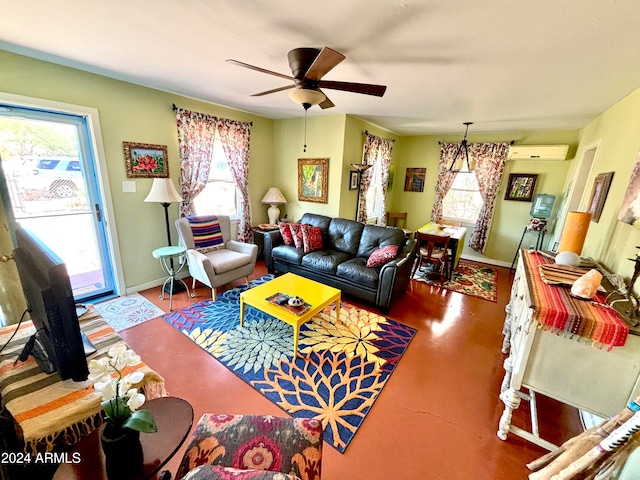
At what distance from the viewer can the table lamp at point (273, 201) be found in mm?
4523

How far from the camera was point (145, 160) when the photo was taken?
3104 mm

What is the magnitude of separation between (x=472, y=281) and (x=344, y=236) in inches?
87.5

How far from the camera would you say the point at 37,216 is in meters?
2.56

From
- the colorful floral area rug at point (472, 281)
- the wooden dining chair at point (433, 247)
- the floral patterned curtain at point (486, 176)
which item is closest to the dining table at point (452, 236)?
the wooden dining chair at point (433, 247)

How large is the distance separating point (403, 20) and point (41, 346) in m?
2.57

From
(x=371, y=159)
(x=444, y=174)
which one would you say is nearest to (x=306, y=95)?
(x=371, y=159)

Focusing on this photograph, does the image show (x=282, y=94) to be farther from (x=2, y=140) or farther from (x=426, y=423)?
(x=426, y=423)

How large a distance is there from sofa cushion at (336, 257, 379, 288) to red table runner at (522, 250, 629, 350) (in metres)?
1.58

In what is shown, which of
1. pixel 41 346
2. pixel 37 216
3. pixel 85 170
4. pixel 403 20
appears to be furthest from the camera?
pixel 85 170

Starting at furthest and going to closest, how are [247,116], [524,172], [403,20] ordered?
[524,172] < [247,116] < [403,20]

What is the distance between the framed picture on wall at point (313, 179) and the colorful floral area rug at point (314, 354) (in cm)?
204

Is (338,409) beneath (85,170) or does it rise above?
beneath

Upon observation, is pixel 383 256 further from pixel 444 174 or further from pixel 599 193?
pixel 444 174

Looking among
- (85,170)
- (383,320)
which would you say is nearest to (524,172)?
(383,320)
